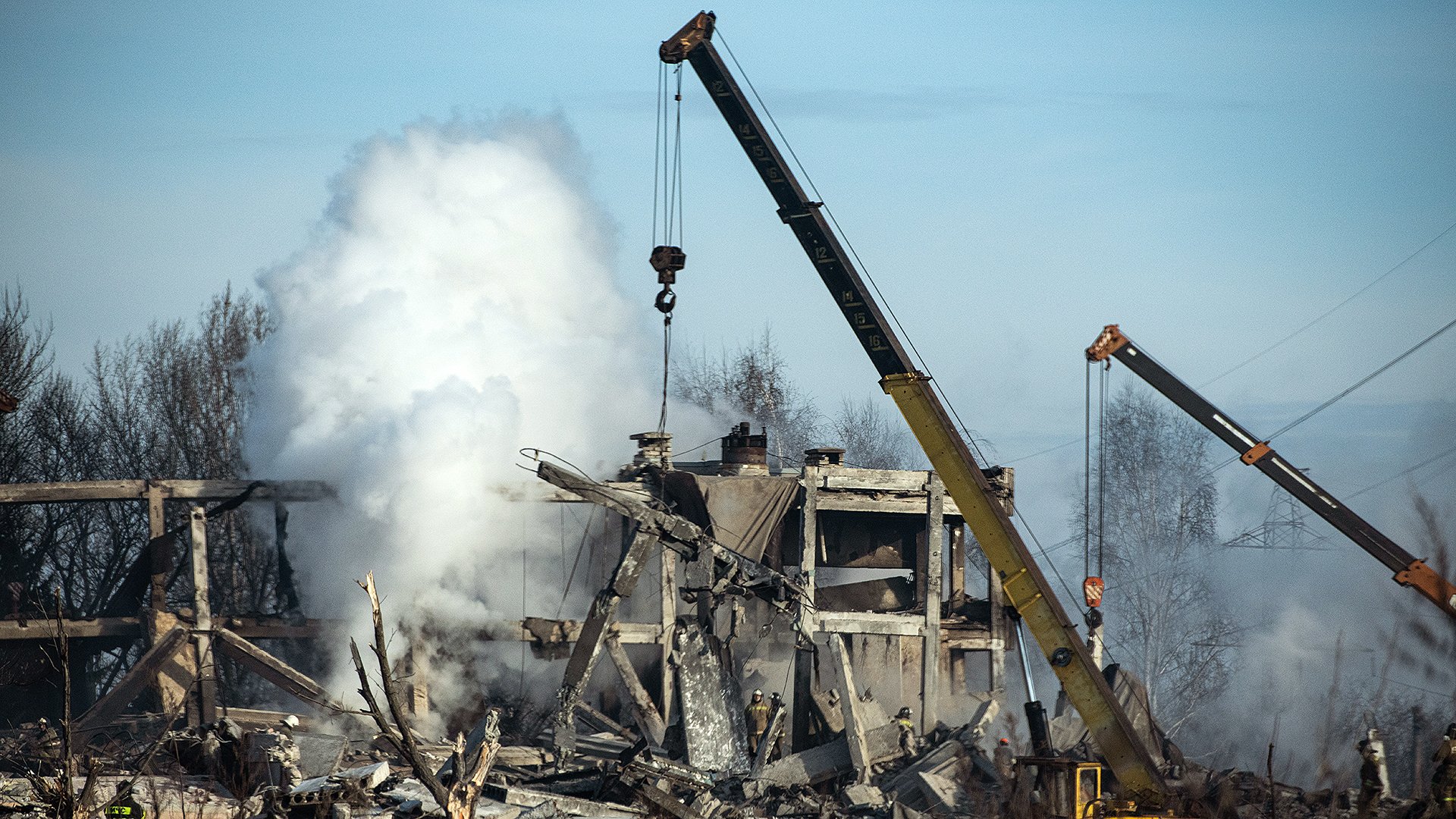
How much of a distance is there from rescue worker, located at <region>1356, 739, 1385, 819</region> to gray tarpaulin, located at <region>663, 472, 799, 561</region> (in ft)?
34.5

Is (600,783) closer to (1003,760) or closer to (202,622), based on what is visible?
(1003,760)

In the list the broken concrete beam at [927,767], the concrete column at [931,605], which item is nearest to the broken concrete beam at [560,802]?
the broken concrete beam at [927,767]

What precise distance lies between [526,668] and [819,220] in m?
9.50

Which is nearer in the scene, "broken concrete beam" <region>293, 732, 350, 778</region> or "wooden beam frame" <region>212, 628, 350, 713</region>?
"broken concrete beam" <region>293, 732, 350, 778</region>

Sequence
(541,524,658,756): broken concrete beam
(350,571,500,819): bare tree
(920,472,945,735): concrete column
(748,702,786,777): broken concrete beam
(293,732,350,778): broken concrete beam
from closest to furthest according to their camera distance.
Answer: (350,571,500,819): bare tree → (293,732,350,778): broken concrete beam → (541,524,658,756): broken concrete beam → (748,702,786,777): broken concrete beam → (920,472,945,735): concrete column

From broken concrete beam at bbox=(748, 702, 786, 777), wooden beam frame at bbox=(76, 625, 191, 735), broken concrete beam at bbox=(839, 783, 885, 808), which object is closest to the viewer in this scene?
broken concrete beam at bbox=(839, 783, 885, 808)

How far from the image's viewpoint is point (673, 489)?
24391 mm

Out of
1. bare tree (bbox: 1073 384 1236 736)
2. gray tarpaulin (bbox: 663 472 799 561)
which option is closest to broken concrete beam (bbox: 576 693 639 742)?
gray tarpaulin (bbox: 663 472 799 561)

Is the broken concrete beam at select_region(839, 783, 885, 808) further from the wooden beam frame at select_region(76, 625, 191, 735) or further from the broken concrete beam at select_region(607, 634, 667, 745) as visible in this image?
the wooden beam frame at select_region(76, 625, 191, 735)

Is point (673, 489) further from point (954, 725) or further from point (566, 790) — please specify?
point (566, 790)

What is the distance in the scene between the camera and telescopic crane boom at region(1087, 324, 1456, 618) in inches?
842

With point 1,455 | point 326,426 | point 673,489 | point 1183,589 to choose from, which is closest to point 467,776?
point 673,489

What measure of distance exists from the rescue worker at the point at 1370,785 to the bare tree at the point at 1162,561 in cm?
2404

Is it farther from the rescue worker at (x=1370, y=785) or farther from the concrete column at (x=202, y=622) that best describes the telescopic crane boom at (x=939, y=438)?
the concrete column at (x=202, y=622)
